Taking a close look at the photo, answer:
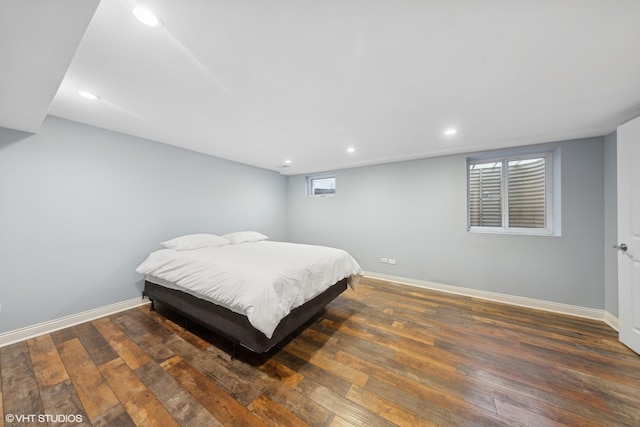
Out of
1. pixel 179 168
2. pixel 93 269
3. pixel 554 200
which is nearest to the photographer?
pixel 93 269

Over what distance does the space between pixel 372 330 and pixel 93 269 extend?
340 centimetres

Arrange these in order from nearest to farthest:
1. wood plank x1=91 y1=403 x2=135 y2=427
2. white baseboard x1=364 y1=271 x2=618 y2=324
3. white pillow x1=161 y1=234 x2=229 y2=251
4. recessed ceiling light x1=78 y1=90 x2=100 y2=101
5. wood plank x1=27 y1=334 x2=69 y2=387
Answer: wood plank x1=91 y1=403 x2=135 y2=427, wood plank x1=27 y1=334 x2=69 y2=387, recessed ceiling light x1=78 y1=90 x2=100 y2=101, white baseboard x1=364 y1=271 x2=618 y2=324, white pillow x1=161 y1=234 x2=229 y2=251

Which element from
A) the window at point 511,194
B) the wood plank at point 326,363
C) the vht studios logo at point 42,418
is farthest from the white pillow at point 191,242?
the window at point 511,194

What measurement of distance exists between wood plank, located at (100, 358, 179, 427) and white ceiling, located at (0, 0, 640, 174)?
2.21 meters

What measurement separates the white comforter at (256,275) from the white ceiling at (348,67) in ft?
5.21

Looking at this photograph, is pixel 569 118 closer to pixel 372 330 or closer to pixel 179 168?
pixel 372 330

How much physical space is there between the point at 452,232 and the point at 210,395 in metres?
3.64

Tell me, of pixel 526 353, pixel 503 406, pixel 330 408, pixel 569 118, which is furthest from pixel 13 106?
pixel 569 118

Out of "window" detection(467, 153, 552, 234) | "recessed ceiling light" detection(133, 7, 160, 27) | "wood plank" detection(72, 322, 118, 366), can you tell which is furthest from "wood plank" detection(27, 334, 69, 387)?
"window" detection(467, 153, 552, 234)

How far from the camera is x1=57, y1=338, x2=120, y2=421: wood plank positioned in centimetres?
137

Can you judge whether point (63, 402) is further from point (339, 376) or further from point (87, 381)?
point (339, 376)

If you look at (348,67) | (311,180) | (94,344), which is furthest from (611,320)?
(94,344)

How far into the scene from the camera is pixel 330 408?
1369mm

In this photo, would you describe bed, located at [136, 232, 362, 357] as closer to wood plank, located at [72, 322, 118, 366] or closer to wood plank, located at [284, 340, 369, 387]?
wood plank, located at [284, 340, 369, 387]
